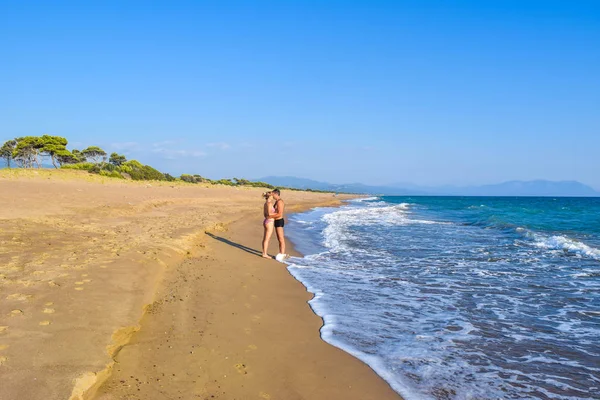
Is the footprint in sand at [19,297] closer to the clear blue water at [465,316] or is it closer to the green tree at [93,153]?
the clear blue water at [465,316]

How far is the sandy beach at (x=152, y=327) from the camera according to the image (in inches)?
149

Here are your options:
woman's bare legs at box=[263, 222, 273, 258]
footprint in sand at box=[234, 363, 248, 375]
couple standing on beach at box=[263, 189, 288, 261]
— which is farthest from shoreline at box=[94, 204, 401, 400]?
couple standing on beach at box=[263, 189, 288, 261]

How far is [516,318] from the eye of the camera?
6.71 m

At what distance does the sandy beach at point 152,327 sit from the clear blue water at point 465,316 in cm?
57

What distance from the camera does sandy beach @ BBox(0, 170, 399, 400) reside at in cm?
379

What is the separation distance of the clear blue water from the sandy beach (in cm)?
57

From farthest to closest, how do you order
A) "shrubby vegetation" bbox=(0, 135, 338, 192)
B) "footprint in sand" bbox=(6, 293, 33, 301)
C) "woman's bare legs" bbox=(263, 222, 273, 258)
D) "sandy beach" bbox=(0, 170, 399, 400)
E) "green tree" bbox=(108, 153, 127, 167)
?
"green tree" bbox=(108, 153, 127, 167) < "shrubby vegetation" bbox=(0, 135, 338, 192) < "woman's bare legs" bbox=(263, 222, 273, 258) < "footprint in sand" bbox=(6, 293, 33, 301) < "sandy beach" bbox=(0, 170, 399, 400)

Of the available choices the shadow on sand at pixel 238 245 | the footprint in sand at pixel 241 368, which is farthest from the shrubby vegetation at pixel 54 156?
the footprint in sand at pixel 241 368

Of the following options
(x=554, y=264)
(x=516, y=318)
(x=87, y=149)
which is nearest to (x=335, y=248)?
(x=554, y=264)

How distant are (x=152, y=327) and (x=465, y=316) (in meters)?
4.92

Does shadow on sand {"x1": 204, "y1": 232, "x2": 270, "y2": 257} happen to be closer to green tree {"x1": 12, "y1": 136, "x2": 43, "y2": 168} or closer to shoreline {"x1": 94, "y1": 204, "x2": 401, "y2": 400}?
shoreline {"x1": 94, "y1": 204, "x2": 401, "y2": 400}

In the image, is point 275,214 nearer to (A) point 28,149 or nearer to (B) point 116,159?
(A) point 28,149

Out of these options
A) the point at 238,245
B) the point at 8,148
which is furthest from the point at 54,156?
the point at 238,245

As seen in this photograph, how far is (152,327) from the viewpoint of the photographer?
5.29 metres
